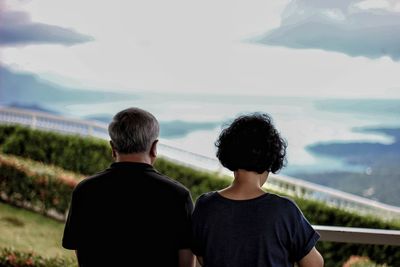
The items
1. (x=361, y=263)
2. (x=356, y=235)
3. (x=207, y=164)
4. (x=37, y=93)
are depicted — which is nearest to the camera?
(x=356, y=235)

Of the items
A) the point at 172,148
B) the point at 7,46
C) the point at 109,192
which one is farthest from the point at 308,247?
the point at 7,46

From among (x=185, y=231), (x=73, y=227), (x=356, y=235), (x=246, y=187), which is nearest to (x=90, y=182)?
(x=73, y=227)

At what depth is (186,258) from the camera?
171 centimetres

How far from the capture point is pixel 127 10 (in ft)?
26.2

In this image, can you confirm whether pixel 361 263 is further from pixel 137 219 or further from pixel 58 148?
pixel 58 148

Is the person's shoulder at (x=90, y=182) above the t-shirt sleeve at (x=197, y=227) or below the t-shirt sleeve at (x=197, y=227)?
above

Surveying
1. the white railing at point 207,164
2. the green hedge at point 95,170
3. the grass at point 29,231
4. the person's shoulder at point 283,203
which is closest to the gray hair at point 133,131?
the person's shoulder at point 283,203

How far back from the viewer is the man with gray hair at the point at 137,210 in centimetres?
168

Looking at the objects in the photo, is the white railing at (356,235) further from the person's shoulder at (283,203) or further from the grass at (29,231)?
the grass at (29,231)

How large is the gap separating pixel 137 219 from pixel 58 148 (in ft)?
18.9

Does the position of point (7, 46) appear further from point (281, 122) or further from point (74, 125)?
point (281, 122)

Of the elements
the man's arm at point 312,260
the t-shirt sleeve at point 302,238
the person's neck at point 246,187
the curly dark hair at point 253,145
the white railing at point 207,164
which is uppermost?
the curly dark hair at point 253,145

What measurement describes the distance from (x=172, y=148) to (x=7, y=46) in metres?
2.41

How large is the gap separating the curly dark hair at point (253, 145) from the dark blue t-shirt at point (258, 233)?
0.07m
